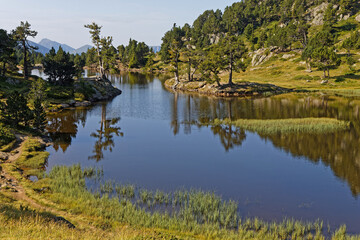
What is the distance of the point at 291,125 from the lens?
160ft

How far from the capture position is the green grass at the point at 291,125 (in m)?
46.6

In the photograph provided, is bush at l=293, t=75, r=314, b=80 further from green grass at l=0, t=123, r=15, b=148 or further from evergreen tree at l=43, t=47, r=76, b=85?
green grass at l=0, t=123, r=15, b=148

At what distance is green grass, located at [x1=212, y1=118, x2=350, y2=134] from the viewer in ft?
153

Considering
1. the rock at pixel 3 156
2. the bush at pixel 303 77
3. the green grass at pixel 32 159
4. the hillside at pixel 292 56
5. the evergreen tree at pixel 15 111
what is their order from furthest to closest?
1. the bush at pixel 303 77
2. the hillside at pixel 292 56
3. the evergreen tree at pixel 15 111
4. the rock at pixel 3 156
5. the green grass at pixel 32 159

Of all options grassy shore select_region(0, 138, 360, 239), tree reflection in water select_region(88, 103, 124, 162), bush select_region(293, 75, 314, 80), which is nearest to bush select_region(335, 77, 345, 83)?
bush select_region(293, 75, 314, 80)

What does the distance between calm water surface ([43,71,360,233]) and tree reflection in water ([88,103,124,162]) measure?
134mm

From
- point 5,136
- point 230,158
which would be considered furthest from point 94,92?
point 230,158

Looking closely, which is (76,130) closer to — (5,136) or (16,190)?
(5,136)

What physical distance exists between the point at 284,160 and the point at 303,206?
37.4 feet

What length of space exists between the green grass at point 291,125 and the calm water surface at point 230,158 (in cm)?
237

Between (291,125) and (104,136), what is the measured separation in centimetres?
3388

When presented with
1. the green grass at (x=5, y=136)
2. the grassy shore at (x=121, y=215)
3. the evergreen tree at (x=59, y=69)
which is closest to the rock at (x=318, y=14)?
the evergreen tree at (x=59, y=69)

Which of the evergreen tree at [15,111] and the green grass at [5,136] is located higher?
the evergreen tree at [15,111]

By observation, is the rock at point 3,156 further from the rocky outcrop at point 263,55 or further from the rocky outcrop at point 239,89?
the rocky outcrop at point 263,55
